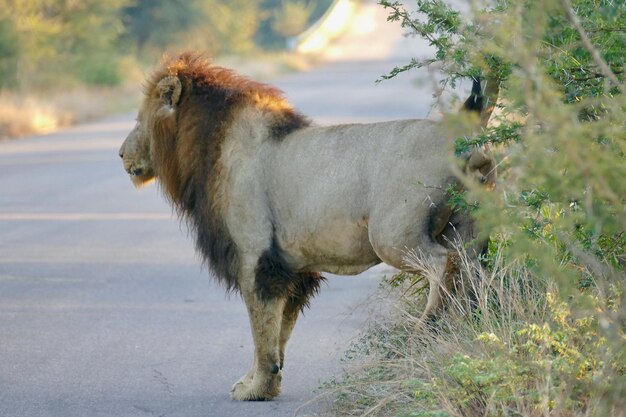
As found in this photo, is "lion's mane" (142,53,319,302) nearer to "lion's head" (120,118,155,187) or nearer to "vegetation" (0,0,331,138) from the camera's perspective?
"lion's head" (120,118,155,187)

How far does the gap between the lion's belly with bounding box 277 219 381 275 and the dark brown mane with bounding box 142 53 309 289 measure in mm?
396

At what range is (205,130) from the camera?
671 cm

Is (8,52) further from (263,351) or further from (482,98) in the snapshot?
(482,98)

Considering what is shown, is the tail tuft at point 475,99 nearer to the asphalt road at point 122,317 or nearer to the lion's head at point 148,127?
the asphalt road at point 122,317

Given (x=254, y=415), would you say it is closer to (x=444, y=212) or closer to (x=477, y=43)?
(x=444, y=212)

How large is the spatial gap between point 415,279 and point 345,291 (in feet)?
11.8

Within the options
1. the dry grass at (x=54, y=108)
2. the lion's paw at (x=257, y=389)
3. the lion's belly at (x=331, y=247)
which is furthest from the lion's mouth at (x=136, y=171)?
the dry grass at (x=54, y=108)

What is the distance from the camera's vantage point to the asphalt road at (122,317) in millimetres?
6645

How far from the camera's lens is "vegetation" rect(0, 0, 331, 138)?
28519 mm

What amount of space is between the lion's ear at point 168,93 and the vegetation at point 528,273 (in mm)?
1393

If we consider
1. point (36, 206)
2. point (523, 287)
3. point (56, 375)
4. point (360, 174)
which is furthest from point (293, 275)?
point (36, 206)

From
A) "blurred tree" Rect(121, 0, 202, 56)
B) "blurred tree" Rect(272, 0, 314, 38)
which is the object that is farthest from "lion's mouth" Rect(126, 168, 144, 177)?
"blurred tree" Rect(272, 0, 314, 38)

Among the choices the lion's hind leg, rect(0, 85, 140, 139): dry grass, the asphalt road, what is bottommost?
rect(0, 85, 140, 139): dry grass

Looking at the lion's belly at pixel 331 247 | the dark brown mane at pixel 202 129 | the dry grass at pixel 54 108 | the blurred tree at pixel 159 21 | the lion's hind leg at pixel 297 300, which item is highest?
the dark brown mane at pixel 202 129
